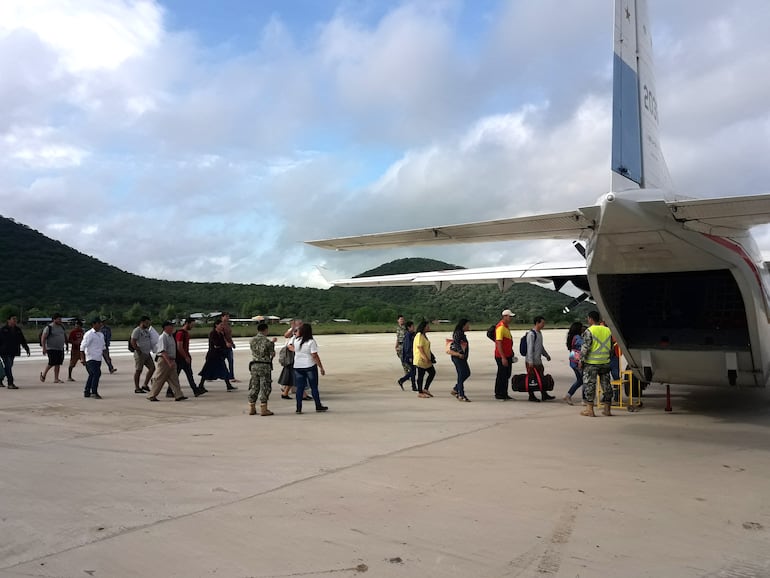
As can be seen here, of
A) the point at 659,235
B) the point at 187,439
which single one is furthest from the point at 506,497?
the point at 187,439

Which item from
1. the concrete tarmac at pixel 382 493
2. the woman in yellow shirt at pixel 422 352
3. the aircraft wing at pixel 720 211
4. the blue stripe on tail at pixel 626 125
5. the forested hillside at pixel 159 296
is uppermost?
the forested hillside at pixel 159 296

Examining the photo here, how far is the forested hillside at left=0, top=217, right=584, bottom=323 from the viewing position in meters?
67.9

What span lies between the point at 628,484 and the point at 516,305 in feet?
324

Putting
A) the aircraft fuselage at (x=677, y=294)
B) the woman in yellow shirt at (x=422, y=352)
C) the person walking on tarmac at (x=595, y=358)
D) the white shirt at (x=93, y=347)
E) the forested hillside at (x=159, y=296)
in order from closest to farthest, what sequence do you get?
the aircraft fuselage at (x=677, y=294)
the person walking on tarmac at (x=595, y=358)
the white shirt at (x=93, y=347)
the woman in yellow shirt at (x=422, y=352)
the forested hillside at (x=159, y=296)

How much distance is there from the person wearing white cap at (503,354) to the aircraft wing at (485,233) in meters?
3.85

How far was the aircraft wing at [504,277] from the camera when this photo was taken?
12.8 m

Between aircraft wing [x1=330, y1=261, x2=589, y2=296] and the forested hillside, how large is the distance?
36107 millimetres

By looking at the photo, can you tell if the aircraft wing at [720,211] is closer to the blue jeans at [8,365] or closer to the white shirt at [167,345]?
the white shirt at [167,345]

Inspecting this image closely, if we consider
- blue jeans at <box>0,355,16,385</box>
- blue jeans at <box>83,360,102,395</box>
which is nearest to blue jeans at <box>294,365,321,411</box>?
blue jeans at <box>83,360,102,395</box>

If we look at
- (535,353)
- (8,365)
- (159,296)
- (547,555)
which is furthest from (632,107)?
(159,296)

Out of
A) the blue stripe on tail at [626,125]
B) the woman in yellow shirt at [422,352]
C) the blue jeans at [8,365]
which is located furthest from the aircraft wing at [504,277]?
the blue jeans at [8,365]

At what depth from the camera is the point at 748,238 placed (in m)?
8.79

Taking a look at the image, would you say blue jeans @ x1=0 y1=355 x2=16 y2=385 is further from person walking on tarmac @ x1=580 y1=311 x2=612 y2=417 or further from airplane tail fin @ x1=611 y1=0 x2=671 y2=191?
airplane tail fin @ x1=611 y1=0 x2=671 y2=191

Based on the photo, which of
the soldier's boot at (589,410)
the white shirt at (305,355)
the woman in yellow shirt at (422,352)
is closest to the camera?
the soldier's boot at (589,410)
